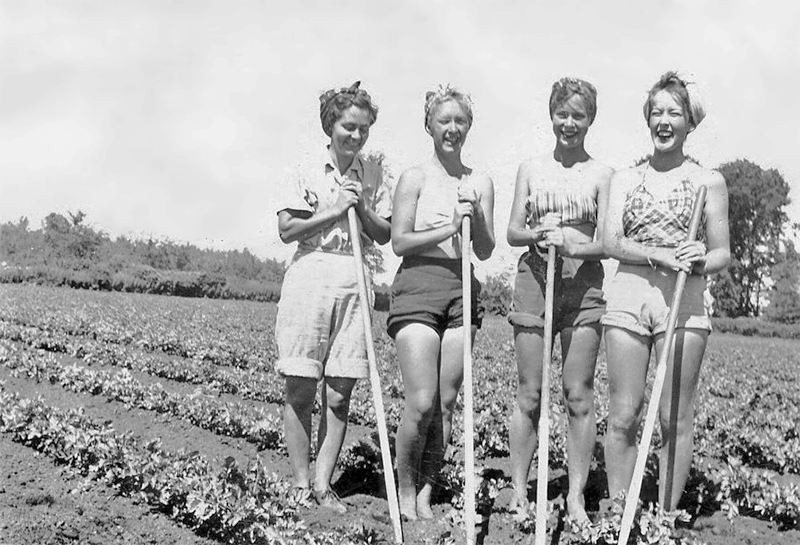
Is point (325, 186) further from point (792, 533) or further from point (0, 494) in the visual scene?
point (792, 533)

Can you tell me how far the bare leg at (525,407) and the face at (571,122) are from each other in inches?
36.8

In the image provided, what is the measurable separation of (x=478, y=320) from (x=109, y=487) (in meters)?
2.59

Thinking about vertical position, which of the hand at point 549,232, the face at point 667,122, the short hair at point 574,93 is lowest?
the hand at point 549,232

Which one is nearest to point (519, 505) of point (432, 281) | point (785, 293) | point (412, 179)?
point (432, 281)

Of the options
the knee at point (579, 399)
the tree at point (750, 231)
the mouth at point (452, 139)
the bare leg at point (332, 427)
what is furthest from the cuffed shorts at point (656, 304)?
the tree at point (750, 231)

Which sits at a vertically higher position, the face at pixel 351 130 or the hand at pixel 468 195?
the face at pixel 351 130

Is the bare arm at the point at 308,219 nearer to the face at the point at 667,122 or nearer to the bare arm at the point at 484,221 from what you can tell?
the bare arm at the point at 484,221

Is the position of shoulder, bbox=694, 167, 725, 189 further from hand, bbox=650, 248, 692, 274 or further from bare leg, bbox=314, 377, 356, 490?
bare leg, bbox=314, 377, 356, 490

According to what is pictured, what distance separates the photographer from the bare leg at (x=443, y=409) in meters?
4.38

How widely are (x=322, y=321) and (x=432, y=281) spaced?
0.65 metres

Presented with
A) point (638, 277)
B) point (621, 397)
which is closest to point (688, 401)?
point (621, 397)

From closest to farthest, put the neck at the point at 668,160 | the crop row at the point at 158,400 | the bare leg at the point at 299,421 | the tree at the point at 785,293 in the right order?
the neck at the point at 668,160, the bare leg at the point at 299,421, the crop row at the point at 158,400, the tree at the point at 785,293

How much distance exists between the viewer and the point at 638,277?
4.23 m

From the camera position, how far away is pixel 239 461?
20.7ft
